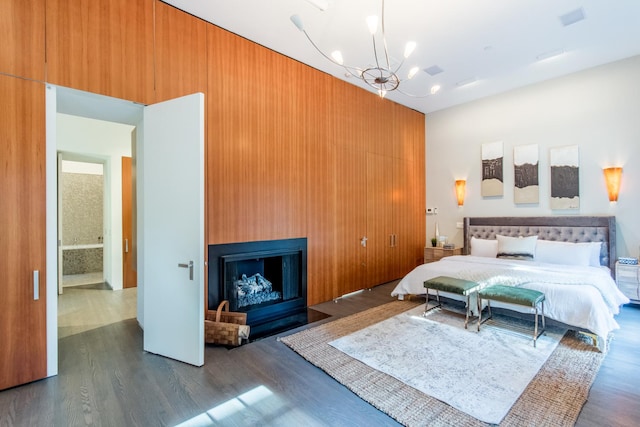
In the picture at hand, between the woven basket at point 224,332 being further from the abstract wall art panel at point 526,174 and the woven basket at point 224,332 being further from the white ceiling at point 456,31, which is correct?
the abstract wall art panel at point 526,174

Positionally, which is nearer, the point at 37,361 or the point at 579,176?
the point at 37,361

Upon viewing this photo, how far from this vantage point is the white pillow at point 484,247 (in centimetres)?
538

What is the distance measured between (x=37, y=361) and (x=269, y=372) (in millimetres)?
1868

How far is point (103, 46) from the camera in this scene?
9.41 feet

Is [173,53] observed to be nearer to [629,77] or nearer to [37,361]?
[37,361]

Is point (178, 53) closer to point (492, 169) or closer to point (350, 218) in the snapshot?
point (350, 218)

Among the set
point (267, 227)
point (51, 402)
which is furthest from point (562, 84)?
point (51, 402)

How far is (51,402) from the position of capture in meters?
2.22

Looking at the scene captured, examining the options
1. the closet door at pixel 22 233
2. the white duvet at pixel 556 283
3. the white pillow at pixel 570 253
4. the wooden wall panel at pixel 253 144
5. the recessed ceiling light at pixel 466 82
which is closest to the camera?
the closet door at pixel 22 233

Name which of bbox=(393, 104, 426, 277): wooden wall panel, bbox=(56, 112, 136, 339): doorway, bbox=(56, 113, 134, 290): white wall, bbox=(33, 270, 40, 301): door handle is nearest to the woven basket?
bbox=(33, 270, 40, 301): door handle

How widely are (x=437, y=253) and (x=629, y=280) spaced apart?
2696mm

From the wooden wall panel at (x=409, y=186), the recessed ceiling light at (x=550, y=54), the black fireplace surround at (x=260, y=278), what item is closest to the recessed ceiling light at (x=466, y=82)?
the recessed ceiling light at (x=550, y=54)

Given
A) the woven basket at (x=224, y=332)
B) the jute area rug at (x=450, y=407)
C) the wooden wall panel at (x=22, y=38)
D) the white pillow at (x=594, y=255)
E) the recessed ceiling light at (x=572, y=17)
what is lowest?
the jute area rug at (x=450, y=407)

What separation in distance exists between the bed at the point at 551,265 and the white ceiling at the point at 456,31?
247 cm
